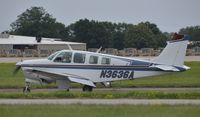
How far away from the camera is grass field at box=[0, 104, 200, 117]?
17.4 meters

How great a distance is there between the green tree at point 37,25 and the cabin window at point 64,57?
415ft

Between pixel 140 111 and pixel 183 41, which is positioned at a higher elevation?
pixel 183 41

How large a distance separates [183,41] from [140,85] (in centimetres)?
433

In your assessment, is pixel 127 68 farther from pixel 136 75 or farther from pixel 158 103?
pixel 158 103

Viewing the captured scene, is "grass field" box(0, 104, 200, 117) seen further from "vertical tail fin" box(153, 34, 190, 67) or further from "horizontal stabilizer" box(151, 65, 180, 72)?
"vertical tail fin" box(153, 34, 190, 67)

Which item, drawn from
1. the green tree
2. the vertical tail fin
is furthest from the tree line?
the vertical tail fin

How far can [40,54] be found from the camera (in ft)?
295

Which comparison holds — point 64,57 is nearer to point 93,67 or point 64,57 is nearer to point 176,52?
point 93,67

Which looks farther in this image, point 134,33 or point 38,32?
point 38,32

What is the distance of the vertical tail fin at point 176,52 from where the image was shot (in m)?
29.6

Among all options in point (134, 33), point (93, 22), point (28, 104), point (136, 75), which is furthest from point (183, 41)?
point (93, 22)

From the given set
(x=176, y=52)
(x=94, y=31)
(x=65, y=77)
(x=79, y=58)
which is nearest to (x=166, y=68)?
(x=176, y=52)

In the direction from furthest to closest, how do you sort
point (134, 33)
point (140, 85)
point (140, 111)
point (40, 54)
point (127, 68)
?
point (134, 33) < point (40, 54) < point (140, 85) < point (127, 68) < point (140, 111)

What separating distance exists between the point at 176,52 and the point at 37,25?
13392 centimetres
